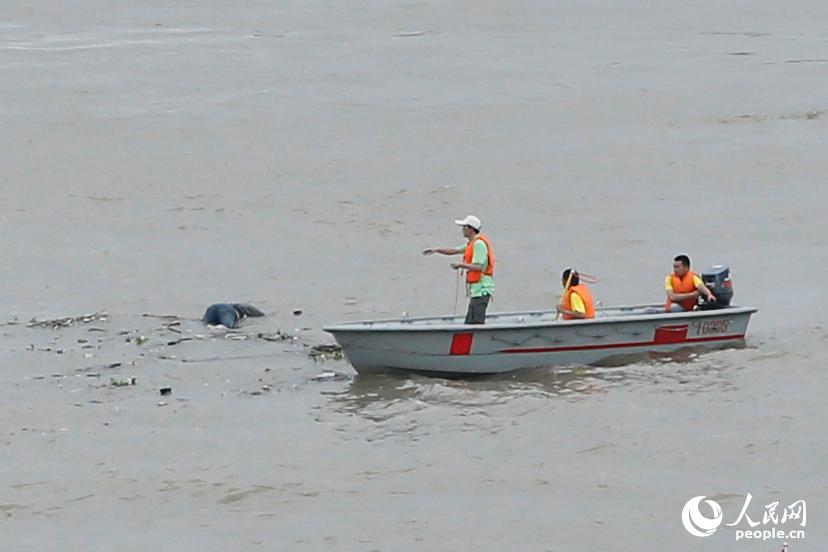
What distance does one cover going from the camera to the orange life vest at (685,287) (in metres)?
17.5

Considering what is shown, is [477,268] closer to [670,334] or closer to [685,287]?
[670,334]

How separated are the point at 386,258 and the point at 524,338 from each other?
18.8 feet

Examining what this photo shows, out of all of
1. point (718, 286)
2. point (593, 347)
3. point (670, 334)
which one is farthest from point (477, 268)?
point (718, 286)

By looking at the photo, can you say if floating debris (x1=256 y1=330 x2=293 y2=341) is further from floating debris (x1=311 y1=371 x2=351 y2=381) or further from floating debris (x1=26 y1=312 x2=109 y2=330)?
floating debris (x1=26 y1=312 x2=109 y2=330)

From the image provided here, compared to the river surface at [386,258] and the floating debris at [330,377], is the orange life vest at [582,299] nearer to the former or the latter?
the river surface at [386,258]

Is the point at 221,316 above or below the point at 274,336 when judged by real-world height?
above

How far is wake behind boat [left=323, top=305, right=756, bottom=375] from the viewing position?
636 inches

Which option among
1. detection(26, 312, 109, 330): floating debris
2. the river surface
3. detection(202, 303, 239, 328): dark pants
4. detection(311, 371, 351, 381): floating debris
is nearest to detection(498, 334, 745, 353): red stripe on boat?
the river surface

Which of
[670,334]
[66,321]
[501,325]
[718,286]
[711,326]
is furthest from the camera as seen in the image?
[66,321]

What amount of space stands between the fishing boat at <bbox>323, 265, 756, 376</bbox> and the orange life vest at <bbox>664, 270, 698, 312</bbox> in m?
0.12

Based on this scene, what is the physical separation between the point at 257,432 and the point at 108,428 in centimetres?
145

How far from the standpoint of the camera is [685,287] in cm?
1756

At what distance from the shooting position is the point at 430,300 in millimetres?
19953

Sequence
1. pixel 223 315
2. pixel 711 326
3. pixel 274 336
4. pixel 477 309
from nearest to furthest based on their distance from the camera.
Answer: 1. pixel 477 309
2. pixel 711 326
3. pixel 274 336
4. pixel 223 315
